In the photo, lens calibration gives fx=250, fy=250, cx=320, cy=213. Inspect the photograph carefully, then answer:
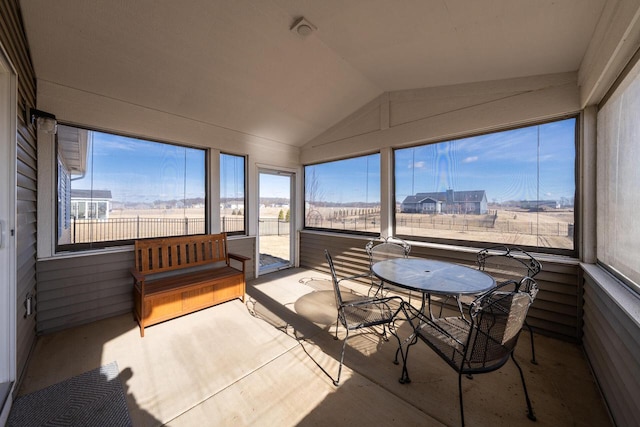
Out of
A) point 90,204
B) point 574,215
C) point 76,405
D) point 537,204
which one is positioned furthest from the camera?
point 90,204

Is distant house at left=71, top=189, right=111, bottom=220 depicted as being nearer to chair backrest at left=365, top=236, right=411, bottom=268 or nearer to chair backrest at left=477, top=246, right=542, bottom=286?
chair backrest at left=365, top=236, right=411, bottom=268

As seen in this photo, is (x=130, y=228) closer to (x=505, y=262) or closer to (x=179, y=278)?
(x=179, y=278)

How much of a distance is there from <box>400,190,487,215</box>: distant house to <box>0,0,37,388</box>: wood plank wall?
13.6ft

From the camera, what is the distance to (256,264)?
14.6 ft

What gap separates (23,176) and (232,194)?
2.36 metres

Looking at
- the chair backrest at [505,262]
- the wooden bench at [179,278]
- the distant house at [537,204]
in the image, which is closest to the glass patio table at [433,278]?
the chair backrest at [505,262]

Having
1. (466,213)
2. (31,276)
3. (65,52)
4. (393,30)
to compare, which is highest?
(393,30)

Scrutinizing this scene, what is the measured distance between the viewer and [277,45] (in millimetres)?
2652

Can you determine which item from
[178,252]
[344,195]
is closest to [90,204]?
[178,252]

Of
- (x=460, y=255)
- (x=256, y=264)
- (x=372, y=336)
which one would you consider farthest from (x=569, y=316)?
(x=256, y=264)

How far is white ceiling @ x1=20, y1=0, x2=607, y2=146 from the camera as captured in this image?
204cm

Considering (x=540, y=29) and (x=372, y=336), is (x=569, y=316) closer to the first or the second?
(x=372, y=336)

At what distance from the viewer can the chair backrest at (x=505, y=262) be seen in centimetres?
271

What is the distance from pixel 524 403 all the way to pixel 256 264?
3.75m
